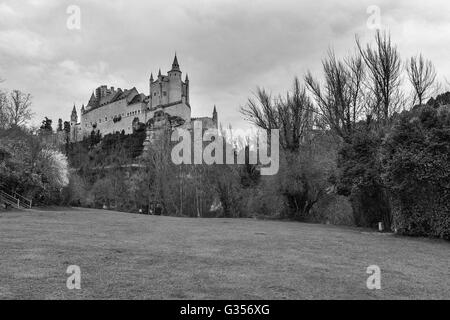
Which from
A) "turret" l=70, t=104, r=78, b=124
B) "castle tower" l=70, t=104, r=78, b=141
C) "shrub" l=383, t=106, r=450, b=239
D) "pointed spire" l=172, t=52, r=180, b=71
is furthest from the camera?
"turret" l=70, t=104, r=78, b=124

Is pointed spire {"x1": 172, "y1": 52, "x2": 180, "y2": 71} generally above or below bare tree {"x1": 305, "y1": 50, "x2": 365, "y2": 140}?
above

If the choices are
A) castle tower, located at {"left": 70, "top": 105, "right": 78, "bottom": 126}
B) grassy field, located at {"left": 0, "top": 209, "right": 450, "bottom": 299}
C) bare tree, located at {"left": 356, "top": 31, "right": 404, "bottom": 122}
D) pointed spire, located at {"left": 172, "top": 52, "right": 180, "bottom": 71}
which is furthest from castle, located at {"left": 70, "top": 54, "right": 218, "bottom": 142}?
grassy field, located at {"left": 0, "top": 209, "right": 450, "bottom": 299}

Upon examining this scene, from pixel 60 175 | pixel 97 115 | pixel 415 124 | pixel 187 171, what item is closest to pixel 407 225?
pixel 415 124

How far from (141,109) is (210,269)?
10914 centimetres

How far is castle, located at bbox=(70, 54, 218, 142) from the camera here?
105688 millimetres

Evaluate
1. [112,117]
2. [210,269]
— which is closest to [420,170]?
[210,269]

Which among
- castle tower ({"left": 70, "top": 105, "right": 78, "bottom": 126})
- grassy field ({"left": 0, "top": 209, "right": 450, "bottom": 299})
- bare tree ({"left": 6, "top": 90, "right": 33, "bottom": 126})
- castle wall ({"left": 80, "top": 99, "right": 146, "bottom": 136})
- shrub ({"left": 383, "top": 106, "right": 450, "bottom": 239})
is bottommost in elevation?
grassy field ({"left": 0, "top": 209, "right": 450, "bottom": 299})

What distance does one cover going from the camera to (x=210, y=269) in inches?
294

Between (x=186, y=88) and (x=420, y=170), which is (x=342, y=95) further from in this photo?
(x=186, y=88)

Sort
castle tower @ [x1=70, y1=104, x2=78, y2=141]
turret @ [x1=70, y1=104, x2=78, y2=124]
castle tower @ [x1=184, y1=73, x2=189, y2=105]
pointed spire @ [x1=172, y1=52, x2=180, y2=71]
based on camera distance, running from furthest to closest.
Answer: turret @ [x1=70, y1=104, x2=78, y2=124] → castle tower @ [x1=70, y1=104, x2=78, y2=141] → castle tower @ [x1=184, y1=73, x2=189, y2=105] → pointed spire @ [x1=172, y1=52, x2=180, y2=71]

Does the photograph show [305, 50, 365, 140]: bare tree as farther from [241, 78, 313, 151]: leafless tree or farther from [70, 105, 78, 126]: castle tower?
[70, 105, 78, 126]: castle tower

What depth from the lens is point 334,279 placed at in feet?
22.7

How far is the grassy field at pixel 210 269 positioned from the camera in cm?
580

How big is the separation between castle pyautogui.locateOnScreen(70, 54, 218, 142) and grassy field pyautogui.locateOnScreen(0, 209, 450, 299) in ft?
274
